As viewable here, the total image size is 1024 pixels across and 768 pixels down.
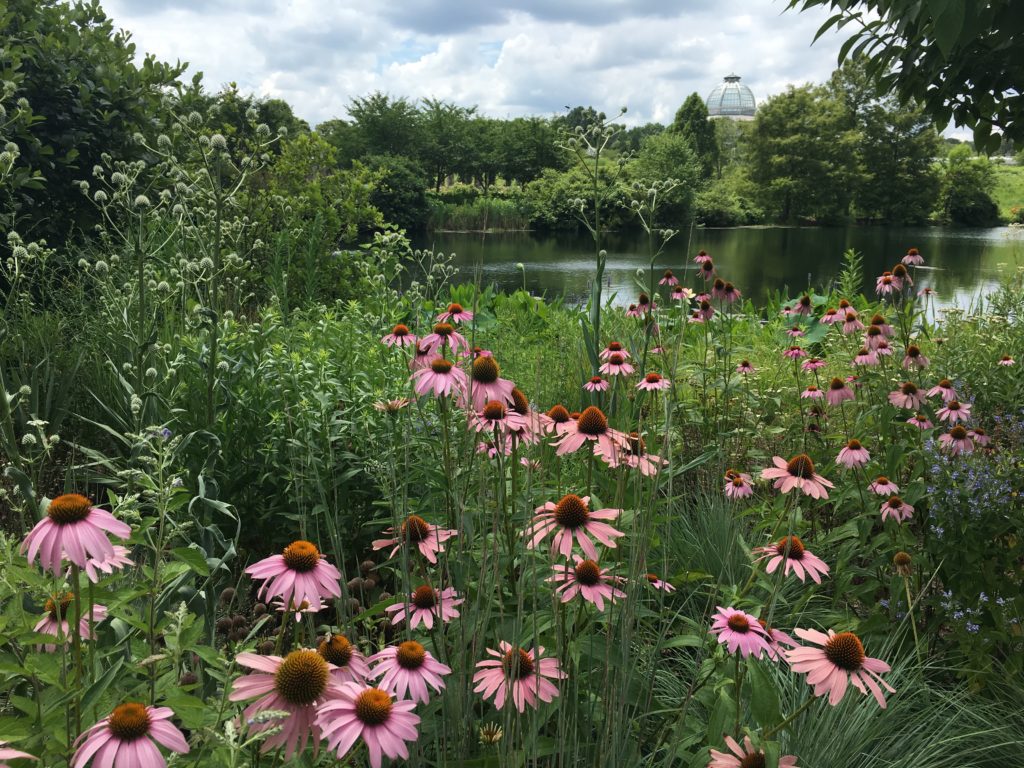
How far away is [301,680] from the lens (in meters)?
0.80

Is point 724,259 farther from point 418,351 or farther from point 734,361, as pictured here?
point 418,351

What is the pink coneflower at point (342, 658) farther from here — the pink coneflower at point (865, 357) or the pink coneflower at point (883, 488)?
the pink coneflower at point (865, 357)

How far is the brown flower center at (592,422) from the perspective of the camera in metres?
1.55

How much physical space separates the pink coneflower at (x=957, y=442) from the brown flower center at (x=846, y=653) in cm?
140

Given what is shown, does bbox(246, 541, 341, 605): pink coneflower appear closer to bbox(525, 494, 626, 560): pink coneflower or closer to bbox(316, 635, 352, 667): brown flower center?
bbox(316, 635, 352, 667): brown flower center

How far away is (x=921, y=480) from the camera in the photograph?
212cm

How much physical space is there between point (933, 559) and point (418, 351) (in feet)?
5.14

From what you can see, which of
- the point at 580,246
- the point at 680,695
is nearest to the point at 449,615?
the point at 680,695

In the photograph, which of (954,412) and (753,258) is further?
(753,258)

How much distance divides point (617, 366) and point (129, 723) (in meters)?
1.85

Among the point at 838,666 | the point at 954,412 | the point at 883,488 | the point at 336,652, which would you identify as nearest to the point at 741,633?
the point at 838,666

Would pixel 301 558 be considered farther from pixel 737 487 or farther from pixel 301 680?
pixel 737 487

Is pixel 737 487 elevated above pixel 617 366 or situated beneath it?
situated beneath

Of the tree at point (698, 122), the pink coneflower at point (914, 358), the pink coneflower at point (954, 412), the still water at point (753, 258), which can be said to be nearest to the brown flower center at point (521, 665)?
the pink coneflower at point (954, 412)
